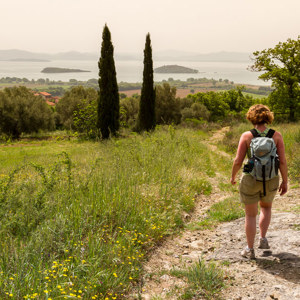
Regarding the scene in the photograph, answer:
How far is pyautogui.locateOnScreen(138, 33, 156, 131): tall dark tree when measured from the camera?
24.0 m

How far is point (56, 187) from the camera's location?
459 centimetres

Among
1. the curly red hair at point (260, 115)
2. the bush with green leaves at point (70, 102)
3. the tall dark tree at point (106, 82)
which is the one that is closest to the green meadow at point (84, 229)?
the curly red hair at point (260, 115)

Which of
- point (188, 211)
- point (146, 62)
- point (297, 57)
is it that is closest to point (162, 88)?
point (146, 62)

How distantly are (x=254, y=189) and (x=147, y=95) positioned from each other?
70.3 feet

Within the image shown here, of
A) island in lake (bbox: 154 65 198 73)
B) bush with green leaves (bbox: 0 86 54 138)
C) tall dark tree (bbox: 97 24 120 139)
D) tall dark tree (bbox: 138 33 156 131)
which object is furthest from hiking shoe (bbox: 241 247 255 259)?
island in lake (bbox: 154 65 198 73)

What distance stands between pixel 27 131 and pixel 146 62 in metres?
15.8

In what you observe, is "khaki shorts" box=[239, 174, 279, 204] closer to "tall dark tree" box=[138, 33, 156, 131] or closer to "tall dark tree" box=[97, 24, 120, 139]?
"tall dark tree" box=[97, 24, 120, 139]

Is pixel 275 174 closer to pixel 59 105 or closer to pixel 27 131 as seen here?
pixel 27 131

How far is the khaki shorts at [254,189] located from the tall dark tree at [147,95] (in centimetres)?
2103

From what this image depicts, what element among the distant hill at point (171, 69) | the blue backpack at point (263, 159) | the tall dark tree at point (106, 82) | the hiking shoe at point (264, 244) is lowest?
the hiking shoe at point (264, 244)

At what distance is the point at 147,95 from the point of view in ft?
79.3

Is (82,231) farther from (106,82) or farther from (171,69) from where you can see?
(171,69)

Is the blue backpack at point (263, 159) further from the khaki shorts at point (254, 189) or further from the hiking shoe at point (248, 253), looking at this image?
the hiking shoe at point (248, 253)

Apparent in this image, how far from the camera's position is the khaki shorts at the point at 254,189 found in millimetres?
3398
